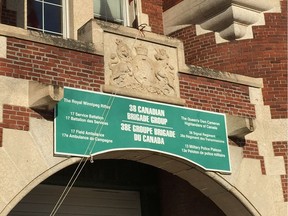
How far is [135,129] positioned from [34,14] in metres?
3.20

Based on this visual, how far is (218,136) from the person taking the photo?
9.72m

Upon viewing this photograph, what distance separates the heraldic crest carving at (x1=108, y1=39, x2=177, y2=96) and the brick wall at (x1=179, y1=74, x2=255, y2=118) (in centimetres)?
30

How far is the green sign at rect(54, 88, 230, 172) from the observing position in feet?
26.9

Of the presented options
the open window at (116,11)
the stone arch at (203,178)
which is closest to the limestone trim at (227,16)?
the open window at (116,11)

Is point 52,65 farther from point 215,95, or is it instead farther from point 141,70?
point 215,95

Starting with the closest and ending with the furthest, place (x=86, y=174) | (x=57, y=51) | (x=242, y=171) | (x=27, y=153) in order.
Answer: (x=27, y=153)
(x=57, y=51)
(x=242, y=171)
(x=86, y=174)

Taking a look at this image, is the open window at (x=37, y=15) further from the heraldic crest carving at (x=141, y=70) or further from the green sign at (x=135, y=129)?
the green sign at (x=135, y=129)

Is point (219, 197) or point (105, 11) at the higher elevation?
point (105, 11)

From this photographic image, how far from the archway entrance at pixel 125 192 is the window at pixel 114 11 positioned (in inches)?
104

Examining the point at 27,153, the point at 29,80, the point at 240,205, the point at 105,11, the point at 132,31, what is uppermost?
the point at 105,11

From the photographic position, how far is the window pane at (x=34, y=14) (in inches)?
417

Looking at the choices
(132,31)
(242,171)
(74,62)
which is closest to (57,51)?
(74,62)

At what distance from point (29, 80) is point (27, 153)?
971 millimetres

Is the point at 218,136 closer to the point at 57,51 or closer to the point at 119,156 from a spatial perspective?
the point at 119,156
